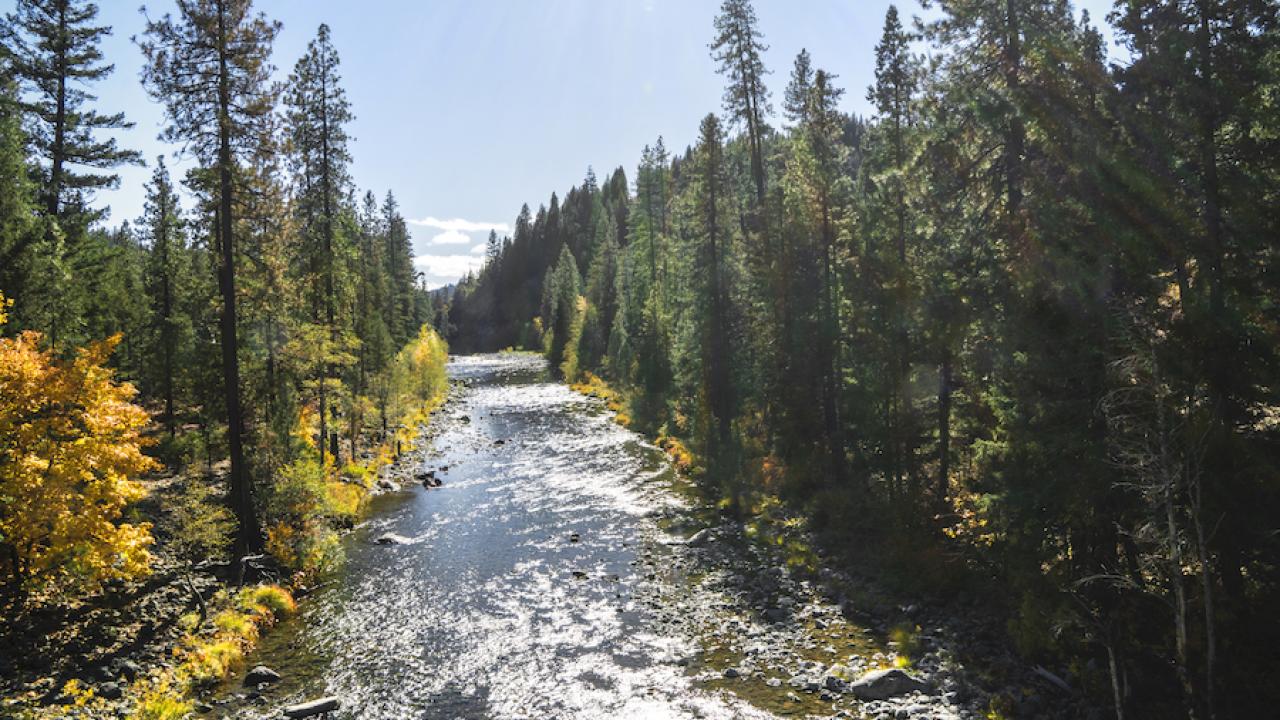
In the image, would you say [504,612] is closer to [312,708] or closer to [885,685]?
[312,708]

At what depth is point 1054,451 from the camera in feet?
39.8

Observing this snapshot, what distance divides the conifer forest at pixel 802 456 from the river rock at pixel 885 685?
0.06 meters

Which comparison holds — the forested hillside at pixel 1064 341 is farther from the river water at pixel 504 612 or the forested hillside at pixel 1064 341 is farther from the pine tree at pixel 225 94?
the pine tree at pixel 225 94

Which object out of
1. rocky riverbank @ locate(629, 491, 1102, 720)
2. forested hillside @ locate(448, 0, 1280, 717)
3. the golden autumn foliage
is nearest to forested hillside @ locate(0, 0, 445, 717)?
the golden autumn foliage

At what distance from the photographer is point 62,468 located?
41.5ft

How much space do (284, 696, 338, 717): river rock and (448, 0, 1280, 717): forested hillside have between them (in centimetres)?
1291

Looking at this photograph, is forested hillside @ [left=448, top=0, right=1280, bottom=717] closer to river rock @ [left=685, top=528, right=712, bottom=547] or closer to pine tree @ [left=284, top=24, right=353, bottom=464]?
river rock @ [left=685, top=528, right=712, bottom=547]

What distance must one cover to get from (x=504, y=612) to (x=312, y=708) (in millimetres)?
5644

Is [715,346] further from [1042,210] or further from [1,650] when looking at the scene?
[1,650]

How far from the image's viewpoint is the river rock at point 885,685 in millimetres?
12852

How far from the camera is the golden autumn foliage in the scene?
12297 mm

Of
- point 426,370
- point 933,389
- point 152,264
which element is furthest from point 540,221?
point 933,389

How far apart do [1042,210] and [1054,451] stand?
483 cm

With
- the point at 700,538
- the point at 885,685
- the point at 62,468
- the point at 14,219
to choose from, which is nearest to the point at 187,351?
the point at 14,219
